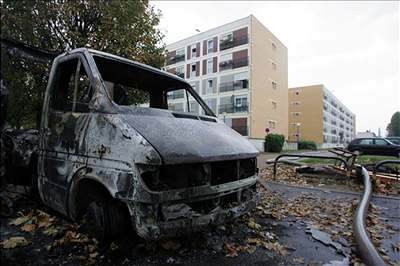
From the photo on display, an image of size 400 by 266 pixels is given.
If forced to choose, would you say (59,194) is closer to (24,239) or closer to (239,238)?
(24,239)

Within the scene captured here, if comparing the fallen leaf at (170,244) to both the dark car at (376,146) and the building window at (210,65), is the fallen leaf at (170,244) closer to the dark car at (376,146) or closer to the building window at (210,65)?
the dark car at (376,146)

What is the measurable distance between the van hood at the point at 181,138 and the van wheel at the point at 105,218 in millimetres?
750

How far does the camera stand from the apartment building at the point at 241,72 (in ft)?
106

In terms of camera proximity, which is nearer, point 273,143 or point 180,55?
point 273,143

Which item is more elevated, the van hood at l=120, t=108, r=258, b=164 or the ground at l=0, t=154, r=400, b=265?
the van hood at l=120, t=108, r=258, b=164

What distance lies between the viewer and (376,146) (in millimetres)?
18531

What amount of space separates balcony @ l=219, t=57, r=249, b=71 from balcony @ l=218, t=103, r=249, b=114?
511cm

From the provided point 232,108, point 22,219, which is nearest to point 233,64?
point 232,108

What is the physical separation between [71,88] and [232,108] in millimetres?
30709

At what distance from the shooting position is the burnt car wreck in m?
2.21

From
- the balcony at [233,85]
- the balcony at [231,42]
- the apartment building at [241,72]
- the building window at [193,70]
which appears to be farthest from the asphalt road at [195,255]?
the building window at [193,70]

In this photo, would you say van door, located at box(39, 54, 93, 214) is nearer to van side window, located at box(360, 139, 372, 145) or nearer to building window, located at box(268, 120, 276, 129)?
van side window, located at box(360, 139, 372, 145)

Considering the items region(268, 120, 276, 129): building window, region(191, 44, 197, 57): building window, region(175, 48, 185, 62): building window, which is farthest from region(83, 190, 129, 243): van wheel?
region(175, 48, 185, 62): building window

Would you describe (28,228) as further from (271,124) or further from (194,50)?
(194,50)
